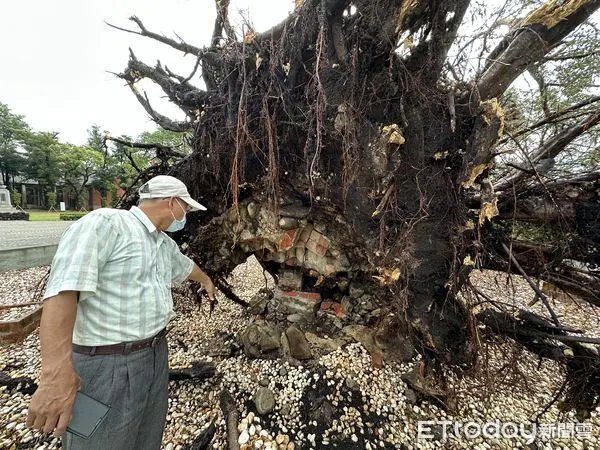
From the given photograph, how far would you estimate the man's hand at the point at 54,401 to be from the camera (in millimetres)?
1095

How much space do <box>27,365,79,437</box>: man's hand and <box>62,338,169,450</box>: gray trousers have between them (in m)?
0.12

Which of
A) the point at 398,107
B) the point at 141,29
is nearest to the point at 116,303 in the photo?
the point at 398,107

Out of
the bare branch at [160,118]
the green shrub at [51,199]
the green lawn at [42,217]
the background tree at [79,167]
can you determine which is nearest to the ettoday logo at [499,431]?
the bare branch at [160,118]

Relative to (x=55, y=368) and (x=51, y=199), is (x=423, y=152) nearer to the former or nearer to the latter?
(x=55, y=368)

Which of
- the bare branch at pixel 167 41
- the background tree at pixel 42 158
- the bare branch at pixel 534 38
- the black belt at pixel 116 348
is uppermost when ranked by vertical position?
the background tree at pixel 42 158

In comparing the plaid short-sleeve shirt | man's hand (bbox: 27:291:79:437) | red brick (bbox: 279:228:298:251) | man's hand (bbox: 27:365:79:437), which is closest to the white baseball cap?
the plaid short-sleeve shirt

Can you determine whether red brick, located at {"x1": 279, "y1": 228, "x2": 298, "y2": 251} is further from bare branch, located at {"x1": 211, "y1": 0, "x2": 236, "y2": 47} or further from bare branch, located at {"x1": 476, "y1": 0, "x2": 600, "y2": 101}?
bare branch, located at {"x1": 476, "y1": 0, "x2": 600, "y2": 101}

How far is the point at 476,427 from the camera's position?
2.12 meters

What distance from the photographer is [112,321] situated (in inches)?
52.3

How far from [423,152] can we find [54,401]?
2.92 metres

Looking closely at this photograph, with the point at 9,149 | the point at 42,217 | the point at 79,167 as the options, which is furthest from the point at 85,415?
the point at 9,149

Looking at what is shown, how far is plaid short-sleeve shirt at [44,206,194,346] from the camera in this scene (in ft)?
3.89

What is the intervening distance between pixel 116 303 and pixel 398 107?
261 cm

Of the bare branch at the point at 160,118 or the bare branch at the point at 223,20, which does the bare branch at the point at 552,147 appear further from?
the bare branch at the point at 160,118
